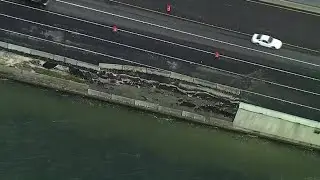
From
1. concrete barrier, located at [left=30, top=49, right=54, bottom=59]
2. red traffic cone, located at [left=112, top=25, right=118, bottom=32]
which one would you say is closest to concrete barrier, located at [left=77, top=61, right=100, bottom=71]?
concrete barrier, located at [left=30, top=49, right=54, bottom=59]

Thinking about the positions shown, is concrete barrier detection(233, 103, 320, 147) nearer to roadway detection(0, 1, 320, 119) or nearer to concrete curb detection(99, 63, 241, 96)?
roadway detection(0, 1, 320, 119)

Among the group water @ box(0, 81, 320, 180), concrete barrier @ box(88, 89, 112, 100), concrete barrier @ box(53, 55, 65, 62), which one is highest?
concrete barrier @ box(53, 55, 65, 62)

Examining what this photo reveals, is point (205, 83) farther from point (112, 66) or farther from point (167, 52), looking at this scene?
point (112, 66)

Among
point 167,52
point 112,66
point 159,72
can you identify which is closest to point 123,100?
point 112,66

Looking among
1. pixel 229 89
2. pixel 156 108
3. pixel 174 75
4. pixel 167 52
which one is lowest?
pixel 156 108

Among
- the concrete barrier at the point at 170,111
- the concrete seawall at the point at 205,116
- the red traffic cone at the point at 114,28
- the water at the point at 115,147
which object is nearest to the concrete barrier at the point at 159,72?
the concrete seawall at the point at 205,116

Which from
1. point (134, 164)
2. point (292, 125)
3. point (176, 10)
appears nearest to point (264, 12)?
point (176, 10)
